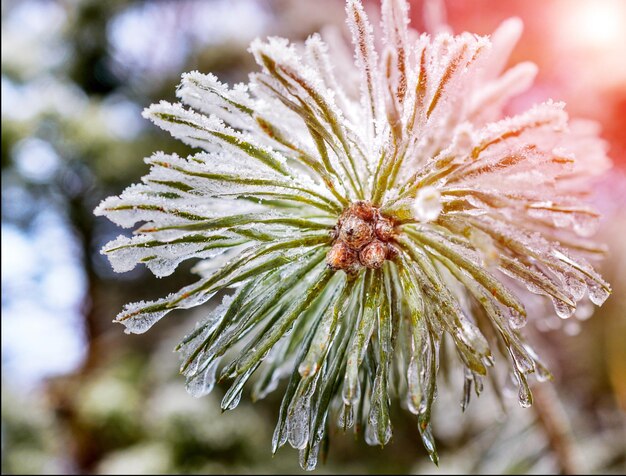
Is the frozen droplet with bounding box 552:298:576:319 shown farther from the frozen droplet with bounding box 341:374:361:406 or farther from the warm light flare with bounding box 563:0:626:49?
the warm light flare with bounding box 563:0:626:49

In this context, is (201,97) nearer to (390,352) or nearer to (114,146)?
(390,352)

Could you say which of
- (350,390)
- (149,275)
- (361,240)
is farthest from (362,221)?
(149,275)

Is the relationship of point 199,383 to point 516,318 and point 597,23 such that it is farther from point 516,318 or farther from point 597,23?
point 597,23

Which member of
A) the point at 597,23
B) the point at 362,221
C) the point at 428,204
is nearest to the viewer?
the point at 428,204

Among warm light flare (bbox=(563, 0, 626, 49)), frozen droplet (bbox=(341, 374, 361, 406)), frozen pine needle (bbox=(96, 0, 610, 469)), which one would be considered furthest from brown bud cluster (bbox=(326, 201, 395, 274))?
warm light flare (bbox=(563, 0, 626, 49))

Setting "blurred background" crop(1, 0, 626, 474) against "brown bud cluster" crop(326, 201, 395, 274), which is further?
"blurred background" crop(1, 0, 626, 474)

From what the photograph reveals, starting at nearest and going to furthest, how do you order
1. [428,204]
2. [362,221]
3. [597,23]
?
1. [428,204]
2. [362,221]
3. [597,23]

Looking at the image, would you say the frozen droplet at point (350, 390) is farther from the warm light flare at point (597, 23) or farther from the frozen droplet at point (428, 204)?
the warm light flare at point (597, 23)
